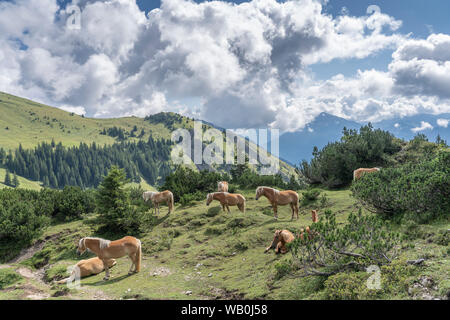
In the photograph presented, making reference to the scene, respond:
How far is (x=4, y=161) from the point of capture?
197125mm

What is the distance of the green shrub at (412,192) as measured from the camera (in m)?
9.85

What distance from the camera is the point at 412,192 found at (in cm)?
995

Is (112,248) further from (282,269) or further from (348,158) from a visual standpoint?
(348,158)

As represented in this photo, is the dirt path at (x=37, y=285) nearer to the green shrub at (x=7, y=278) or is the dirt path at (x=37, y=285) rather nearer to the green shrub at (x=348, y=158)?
the green shrub at (x=7, y=278)

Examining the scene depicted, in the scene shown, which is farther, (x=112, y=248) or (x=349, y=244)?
(x=112, y=248)

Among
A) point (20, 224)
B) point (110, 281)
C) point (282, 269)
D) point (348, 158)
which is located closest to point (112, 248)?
point (110, 281)

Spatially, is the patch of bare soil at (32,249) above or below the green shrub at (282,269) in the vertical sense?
below

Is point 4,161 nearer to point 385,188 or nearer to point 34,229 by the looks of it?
point 34,229

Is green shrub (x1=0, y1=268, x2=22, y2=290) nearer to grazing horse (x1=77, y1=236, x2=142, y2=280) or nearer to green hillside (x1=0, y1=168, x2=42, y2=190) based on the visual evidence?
grazing horse (x1=77, y1=236, x2=142, y2=280)

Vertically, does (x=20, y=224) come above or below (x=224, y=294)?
above

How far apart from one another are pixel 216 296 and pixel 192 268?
10.6ft

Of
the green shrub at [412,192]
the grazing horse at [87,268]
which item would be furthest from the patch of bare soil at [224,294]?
the green shrub at [412,192]
